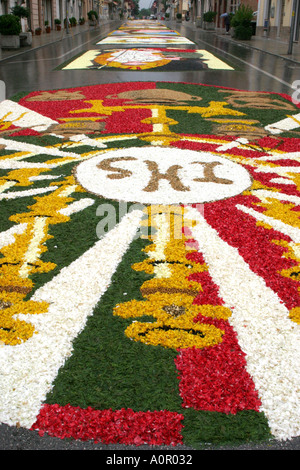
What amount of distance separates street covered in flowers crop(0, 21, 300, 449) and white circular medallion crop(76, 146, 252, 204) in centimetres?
2

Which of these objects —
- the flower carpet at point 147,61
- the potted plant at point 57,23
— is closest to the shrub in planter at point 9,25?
the flower carpet at point 147,61

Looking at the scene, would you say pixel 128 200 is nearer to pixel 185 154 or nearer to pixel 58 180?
pixel 58 180

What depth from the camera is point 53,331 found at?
255cm

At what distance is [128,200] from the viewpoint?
435 cm

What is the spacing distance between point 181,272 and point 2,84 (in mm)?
10368

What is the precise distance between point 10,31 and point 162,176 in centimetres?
2044

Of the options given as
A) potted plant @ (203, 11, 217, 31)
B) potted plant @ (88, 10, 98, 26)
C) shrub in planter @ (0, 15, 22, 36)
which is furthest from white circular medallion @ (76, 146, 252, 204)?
potted plant @ (88, 10, 98, 26)

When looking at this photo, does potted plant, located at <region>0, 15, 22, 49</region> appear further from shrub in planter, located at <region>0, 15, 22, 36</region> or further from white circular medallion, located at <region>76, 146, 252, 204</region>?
white circular medallion, located at <region>76, 146, 252, 204</region>

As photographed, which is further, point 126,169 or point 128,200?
point 126,169

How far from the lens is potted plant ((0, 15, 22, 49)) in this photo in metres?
21.0

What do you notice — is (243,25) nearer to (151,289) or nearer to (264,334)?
(151,289)

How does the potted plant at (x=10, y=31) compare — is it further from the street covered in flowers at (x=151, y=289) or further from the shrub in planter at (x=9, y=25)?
the street covered in flowers at (x=151, y=289)

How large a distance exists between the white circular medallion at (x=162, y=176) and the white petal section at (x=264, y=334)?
111 centimetres
